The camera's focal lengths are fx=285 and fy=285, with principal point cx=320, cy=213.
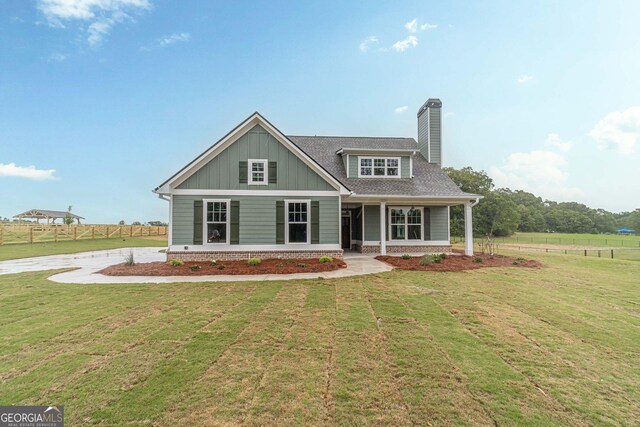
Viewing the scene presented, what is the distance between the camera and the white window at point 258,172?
12.4 m

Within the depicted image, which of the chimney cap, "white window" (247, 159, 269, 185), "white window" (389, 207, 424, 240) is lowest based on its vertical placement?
"white window" (389, 207, 424, 240)

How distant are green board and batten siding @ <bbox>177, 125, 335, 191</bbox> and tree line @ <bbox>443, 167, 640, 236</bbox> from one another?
83.3 ft

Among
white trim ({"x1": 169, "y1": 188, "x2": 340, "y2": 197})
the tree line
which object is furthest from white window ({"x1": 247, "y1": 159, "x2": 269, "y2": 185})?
the tree line

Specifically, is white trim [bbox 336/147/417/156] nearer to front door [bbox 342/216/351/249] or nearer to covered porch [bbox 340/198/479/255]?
covered porch [bbox 340/198/479/255]

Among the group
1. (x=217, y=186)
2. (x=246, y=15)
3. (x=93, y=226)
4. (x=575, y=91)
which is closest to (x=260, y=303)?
(x=217, y=186)

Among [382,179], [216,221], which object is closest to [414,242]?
[382,179]

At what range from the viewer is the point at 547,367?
347cm

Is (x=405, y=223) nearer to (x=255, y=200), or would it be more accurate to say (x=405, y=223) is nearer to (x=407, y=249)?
(x=407, y=249)

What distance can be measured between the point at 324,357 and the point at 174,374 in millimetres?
1754

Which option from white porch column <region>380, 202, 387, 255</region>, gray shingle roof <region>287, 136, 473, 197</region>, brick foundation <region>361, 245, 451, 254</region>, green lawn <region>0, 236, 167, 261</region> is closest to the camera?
white porch column <region>380, 202, 387, 255</region>

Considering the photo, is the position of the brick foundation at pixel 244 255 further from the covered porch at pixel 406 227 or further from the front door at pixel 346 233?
the front door at pixel 346 233

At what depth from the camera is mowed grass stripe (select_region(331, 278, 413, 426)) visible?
99.3 inches

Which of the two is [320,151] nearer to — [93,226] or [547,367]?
[547,367]

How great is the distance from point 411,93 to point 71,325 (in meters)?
21.6
